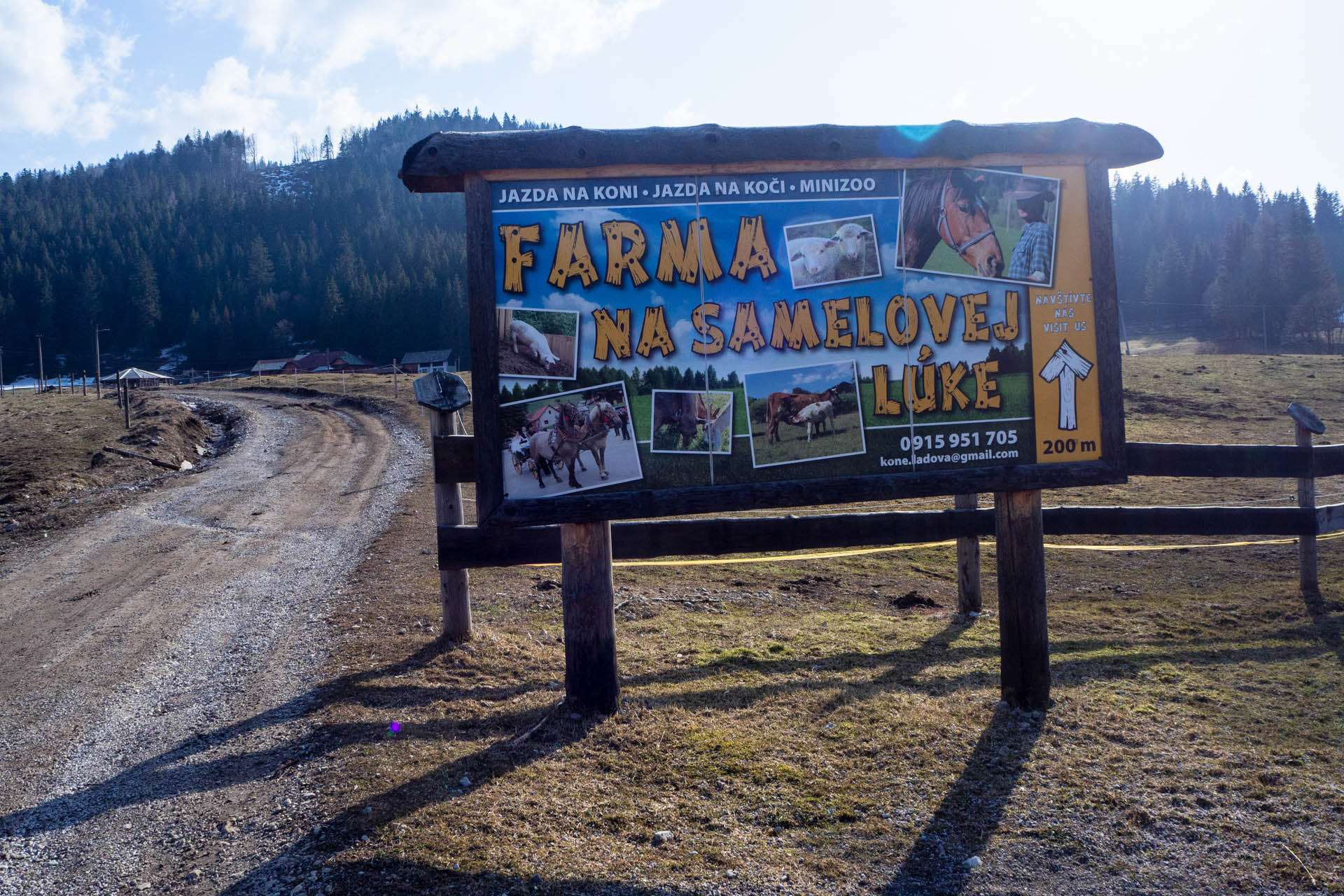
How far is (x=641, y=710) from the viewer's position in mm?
5633

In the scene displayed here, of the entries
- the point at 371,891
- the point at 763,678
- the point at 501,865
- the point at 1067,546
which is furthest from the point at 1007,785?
the point at 1067,546

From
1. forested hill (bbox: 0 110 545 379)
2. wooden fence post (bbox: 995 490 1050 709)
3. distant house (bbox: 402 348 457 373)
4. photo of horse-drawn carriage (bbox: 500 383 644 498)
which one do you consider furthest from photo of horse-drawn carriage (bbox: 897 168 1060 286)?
forested hill (bbox: 0 110 545 379)

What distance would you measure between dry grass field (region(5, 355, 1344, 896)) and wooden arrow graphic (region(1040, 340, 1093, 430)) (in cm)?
201

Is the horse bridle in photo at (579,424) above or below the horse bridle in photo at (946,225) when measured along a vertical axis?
below

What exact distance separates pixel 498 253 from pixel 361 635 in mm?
4237

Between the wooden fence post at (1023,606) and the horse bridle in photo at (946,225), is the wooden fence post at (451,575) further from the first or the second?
the wooden fence post at (1023,606)

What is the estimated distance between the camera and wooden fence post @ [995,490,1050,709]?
225 inches

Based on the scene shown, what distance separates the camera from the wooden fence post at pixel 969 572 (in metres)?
8.29

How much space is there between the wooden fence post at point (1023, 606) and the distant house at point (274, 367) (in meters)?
85.8

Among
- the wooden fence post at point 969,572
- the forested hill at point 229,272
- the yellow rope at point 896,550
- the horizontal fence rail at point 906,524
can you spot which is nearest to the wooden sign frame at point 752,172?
the horizontal fence rail at point 906,524

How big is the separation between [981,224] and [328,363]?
95.3 metres

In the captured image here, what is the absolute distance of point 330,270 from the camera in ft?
403

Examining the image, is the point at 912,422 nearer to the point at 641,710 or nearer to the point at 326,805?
the point at 641,710

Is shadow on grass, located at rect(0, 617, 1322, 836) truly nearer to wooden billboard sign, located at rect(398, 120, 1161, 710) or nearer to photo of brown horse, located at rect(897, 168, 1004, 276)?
wooden billboard sign, located at rect(398, 120, 1161, 710)
